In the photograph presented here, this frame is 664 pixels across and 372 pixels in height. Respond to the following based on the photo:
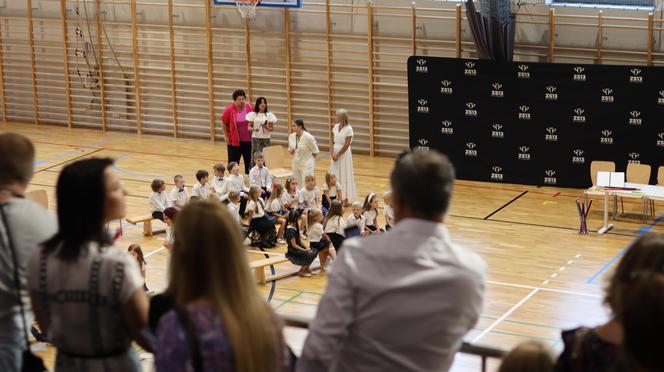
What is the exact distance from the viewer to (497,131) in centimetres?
1800

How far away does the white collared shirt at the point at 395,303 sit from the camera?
3010 millimetres

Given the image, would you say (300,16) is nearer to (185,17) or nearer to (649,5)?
(185,17)

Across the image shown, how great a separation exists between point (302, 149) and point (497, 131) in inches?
153

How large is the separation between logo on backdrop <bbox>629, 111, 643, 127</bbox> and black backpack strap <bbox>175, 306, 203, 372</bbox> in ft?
49.8

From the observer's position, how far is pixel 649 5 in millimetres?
17312

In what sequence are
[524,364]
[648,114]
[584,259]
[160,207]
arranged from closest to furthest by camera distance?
[524,364], [584,259], [160,207], [648,114]

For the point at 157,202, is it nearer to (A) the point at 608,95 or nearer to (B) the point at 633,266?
(A) the point at 608,95

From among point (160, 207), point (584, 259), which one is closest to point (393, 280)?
point (584, 259)

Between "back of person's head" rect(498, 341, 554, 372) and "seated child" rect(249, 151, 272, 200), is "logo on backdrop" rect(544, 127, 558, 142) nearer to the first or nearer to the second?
"seated child" rect(249, 151, 272, 200)

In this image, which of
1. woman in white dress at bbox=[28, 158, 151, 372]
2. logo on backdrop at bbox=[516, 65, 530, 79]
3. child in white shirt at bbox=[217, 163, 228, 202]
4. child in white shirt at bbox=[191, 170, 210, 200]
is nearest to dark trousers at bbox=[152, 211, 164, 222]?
child in white shirt at bbox=[191, 170, 210, 200]

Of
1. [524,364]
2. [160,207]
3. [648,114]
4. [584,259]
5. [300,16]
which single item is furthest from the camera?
[300,16]

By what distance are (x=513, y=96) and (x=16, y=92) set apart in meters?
12.6

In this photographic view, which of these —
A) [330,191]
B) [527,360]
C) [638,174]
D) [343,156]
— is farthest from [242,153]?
[527,360]

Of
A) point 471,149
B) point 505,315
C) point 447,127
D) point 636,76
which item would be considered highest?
point 636,76
